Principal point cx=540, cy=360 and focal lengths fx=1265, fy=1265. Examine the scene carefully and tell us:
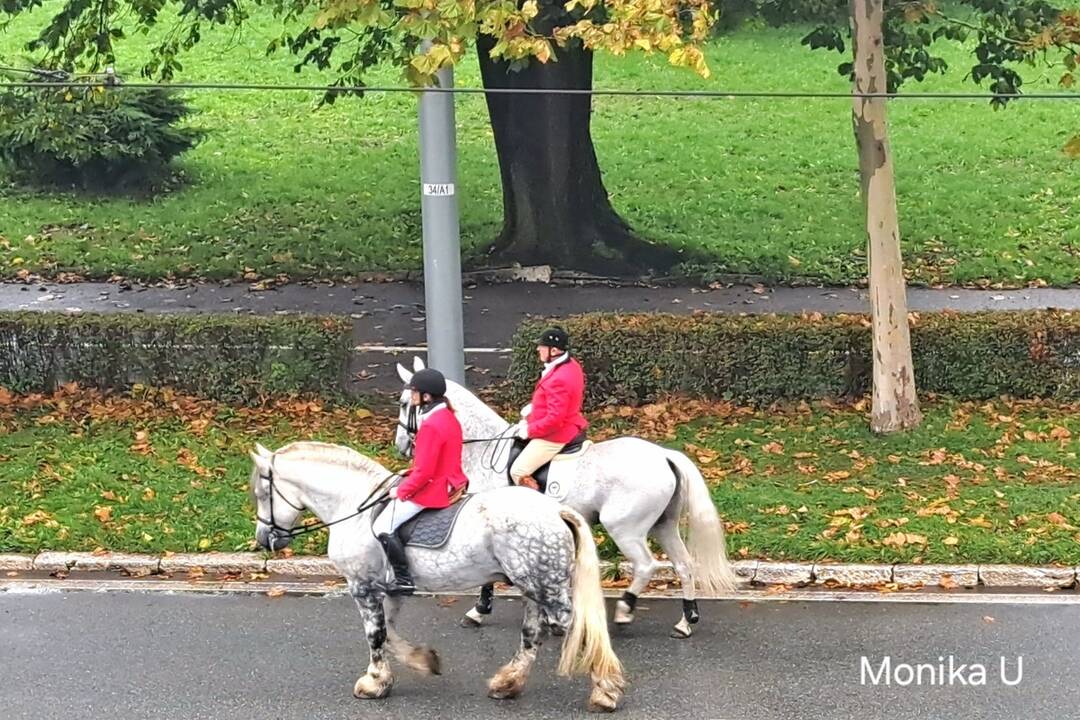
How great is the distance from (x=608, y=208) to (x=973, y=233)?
20.9ft

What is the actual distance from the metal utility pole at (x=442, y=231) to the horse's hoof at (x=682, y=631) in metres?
4.06

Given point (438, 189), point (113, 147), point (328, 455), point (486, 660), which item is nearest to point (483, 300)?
point (438, 189)

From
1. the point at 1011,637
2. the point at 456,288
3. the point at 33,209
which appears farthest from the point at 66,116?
the point at 1011,637

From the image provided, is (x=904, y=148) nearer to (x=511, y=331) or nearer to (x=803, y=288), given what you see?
(x=803, y=288)

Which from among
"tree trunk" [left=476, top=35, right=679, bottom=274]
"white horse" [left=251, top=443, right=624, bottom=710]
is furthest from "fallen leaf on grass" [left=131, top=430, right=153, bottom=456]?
"tree trunk" [left=476, top=35, right=679, bottom=274]

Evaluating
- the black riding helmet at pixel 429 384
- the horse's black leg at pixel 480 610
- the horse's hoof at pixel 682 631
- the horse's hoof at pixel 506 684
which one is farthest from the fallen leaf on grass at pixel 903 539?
the black riding helmet at pixel 429 384

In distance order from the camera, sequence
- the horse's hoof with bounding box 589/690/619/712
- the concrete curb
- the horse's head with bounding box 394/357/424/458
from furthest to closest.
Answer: the concrete curb < the horse's head with bounding box 394/357/424/458 < the horse's hoof with bounding box 589/690/619/712

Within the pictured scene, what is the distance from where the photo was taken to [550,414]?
8.47m

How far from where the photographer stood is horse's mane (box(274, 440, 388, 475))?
7691mm

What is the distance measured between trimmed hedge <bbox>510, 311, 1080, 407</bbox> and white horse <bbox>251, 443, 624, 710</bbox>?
558cm

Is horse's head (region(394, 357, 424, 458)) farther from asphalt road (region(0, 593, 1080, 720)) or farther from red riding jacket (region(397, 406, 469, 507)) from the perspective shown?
asphalt road (region(0, 593, 1080, 720))

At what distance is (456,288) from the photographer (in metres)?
11.8

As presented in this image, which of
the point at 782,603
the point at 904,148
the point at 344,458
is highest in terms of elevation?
the point at 904,148

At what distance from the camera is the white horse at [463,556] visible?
7148 mm
